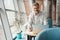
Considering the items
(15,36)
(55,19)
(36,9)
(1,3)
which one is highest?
(1,3)

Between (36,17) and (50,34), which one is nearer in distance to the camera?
(50,34)

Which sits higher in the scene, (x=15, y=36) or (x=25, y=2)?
(x=25, y=2)

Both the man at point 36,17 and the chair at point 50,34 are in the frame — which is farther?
the man at point 36,17

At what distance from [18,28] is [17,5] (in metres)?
1.13

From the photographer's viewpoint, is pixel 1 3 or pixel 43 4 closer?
pixel 1 3

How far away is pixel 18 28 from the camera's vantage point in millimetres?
5062

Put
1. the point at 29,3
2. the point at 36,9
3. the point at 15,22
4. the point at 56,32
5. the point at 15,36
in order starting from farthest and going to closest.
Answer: the point at 29,3 → the point at 15,22 → the point at 15,36 → the point at 36,9 → the point at 56,32

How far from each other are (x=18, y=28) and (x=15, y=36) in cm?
66

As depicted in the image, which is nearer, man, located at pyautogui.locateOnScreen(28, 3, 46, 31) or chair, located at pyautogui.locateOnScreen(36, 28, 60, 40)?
chair, located at pyautogui.locateOnScreen(36, 28, 60, 40)

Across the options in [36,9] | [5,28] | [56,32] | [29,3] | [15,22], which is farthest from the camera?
[29,3]

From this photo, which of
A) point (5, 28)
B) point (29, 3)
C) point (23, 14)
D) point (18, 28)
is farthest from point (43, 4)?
point (5, 28)

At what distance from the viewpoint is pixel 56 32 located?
5.06 feet

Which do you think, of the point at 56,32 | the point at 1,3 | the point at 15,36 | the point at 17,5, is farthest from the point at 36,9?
the point at 17,5

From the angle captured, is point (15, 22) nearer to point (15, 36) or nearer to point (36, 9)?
point (15, 36)
